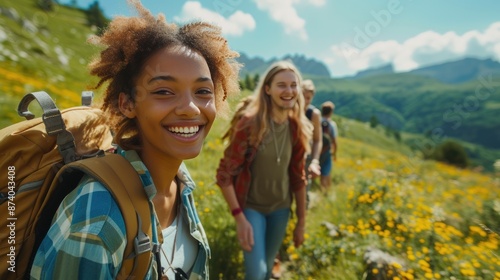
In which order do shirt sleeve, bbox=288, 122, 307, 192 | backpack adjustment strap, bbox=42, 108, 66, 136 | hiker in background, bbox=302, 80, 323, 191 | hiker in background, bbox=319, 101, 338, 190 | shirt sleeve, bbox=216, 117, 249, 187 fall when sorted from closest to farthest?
1. backpack adjustment strap, bbox=42, 108, 66, 136
2. shirt sleeve, bbox=216, 117, 249, 187
3. shirt sleeve, bbox=288, 122, 307, 192
4. hiker in background, bbox=302, 80, 323, 191
5. hiker in background, bbox=319, 101, 338, 190

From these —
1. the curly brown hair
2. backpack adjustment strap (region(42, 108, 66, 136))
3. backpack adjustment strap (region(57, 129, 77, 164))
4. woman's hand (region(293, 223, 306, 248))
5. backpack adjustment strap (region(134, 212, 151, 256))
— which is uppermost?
the curly brown hair

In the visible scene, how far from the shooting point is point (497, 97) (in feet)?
579

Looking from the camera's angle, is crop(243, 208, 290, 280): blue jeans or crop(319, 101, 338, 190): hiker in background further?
crop(319, 101, 338, 190): hiker in background

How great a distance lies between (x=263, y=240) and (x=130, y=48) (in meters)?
2.12

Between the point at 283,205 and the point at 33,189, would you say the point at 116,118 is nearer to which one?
the point at 33,189

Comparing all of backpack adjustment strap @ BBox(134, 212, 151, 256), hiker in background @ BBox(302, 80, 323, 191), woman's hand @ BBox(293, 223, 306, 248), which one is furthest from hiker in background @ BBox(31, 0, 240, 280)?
hiker in background @ BBox(302, 80, 323, 191)

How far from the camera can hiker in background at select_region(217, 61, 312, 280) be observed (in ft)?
9.34

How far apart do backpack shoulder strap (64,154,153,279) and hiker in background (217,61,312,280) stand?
167cm

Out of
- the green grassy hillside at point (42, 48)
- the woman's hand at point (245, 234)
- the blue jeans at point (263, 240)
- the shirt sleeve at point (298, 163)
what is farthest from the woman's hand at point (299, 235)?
the green grassy hillside at point (42, 48)

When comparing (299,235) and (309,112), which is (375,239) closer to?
(299,235)

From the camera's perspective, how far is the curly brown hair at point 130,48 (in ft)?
4.88

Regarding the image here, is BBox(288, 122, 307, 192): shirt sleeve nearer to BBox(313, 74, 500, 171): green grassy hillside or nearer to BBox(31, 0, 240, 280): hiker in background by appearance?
BBox(31, 0, 240, 280): hiker in background

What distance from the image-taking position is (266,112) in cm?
317

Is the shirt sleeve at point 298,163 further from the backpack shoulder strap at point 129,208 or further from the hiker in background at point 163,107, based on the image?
the backpack shoulder strap at point 129,208
